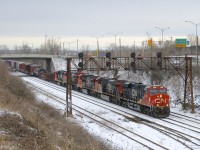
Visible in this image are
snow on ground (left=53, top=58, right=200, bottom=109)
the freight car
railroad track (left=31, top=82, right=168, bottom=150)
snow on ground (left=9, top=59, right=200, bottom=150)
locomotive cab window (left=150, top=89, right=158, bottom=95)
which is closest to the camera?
railroad track (left=31, top=82, right=168, bottom=150)

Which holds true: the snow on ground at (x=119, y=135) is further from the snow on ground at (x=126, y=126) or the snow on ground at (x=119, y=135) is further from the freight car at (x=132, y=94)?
the freight car at (x=132, y=94)

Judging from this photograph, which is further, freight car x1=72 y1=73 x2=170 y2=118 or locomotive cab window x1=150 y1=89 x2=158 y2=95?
locomotive cab window x1=150 y1=89 x2=158 y2=95

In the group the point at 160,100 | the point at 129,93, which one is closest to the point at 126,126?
the point at 160,100

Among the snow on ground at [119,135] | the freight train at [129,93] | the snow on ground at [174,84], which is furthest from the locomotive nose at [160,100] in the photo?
the snow on ground at [174,84]

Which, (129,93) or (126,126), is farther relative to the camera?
(129,93)

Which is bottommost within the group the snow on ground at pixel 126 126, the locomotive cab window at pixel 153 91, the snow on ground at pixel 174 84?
the snow on ground at pixel 126 126

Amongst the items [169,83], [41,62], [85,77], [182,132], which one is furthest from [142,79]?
[41,62]

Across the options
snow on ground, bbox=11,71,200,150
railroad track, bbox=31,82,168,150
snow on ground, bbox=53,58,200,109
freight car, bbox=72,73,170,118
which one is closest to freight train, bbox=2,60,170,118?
freight car, bbox=72,73,170,118

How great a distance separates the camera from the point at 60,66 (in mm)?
121438

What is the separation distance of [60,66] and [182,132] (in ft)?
311

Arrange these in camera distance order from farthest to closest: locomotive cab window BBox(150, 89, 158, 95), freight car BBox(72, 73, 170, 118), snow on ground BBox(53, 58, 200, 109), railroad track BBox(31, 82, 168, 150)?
snow on ground BBox(53, 58, 200, 109) → locomotive cab window BBox(150, 89, 158, 95) → freight car BBox(72, 73, 170, 118) → railroad track BBox(31, 82, 168, 150)

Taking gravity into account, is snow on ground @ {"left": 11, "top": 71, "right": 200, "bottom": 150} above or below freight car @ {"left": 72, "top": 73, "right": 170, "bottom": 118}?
below

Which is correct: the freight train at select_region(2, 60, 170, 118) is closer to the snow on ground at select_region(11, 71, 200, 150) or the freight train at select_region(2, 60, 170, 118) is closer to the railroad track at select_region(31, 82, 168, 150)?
the snow on ground at select_region(11, 71, 200, 150)

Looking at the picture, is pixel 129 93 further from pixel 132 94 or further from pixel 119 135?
pixel 119 135
